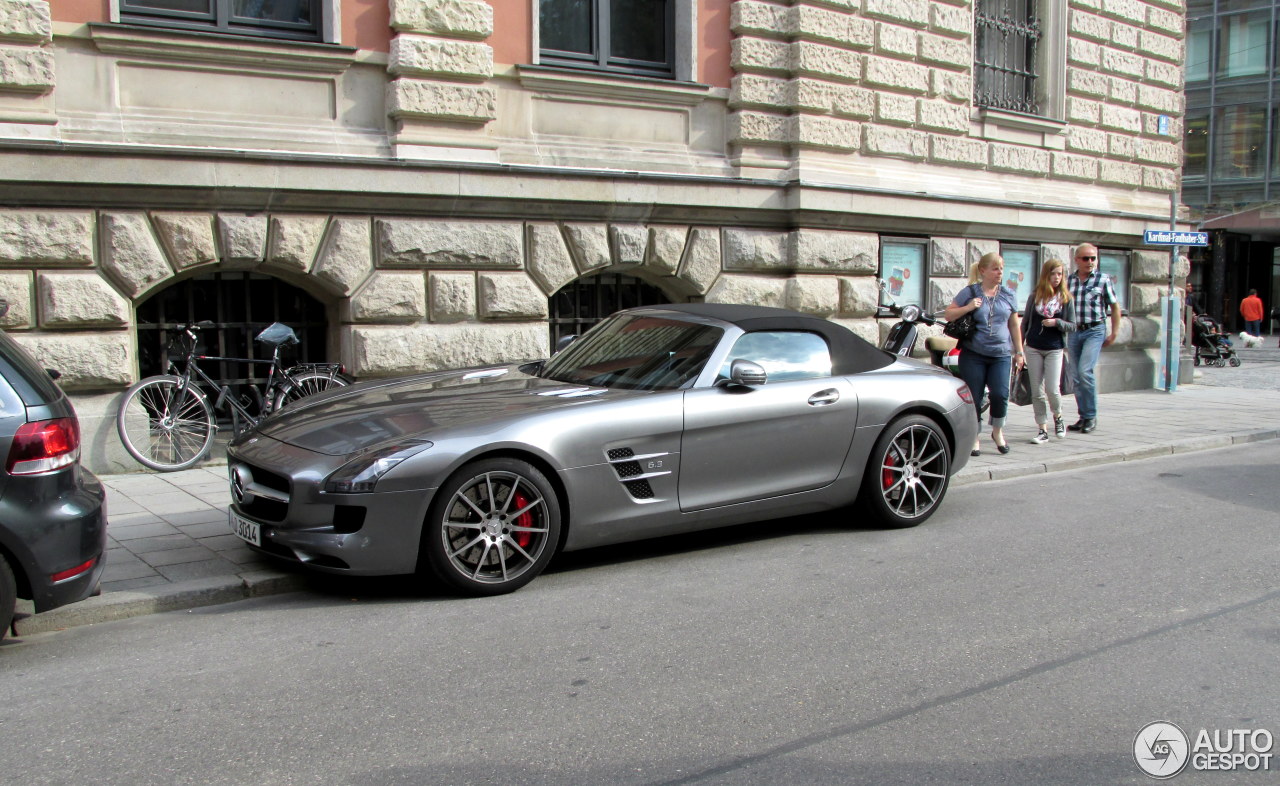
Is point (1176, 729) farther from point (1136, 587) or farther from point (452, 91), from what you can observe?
point (452, 91)

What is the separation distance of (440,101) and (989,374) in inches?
209

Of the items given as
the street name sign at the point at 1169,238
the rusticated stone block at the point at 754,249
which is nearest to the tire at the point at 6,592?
the rusticated stone block at the point at 754,249

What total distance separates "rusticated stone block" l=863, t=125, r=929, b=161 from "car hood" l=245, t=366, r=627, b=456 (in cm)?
713

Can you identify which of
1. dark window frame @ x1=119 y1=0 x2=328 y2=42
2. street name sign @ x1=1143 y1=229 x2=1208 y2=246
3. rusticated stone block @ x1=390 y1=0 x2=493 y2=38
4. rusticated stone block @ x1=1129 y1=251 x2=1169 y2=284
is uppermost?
rusticated stone block @ x1=390 y1=0 x2=493 y2=38

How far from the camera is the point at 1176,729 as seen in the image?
375 cm

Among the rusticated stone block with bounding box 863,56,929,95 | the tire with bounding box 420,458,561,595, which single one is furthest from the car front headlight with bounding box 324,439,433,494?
the rusticated stone block with bounding box 863,56,929,95

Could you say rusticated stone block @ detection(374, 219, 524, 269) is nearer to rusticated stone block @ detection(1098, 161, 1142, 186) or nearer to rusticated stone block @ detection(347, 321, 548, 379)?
rusticated stone block @ detection(347, 321, 548, 379)

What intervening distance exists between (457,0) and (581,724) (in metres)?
7.71

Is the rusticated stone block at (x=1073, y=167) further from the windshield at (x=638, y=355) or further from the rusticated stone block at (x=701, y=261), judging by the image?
the windshield at (x=638, y=355)

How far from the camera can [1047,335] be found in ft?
33.5

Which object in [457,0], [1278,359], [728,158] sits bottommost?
[1278,359]

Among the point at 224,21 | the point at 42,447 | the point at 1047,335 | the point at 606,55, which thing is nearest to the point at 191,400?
the point at 224,21

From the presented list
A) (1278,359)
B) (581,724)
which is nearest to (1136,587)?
(581,724)

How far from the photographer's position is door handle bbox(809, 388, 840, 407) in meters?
6.48
